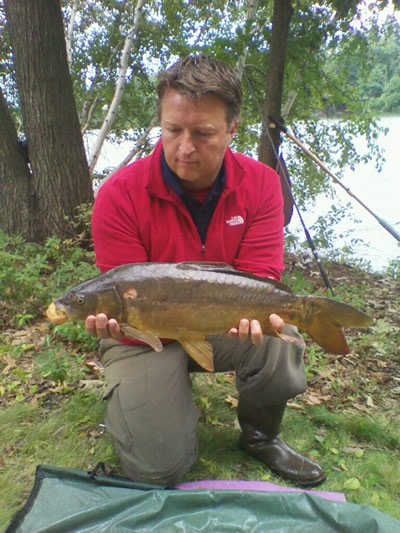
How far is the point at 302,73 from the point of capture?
5.29 meters

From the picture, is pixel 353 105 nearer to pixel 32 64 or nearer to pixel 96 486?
pixel 32 64

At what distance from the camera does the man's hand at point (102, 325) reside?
1.76 metres

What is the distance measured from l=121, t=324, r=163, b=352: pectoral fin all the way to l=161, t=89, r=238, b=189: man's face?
0.67 m

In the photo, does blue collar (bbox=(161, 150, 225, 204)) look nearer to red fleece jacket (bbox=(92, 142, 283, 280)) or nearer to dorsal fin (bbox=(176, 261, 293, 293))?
red fleece jacket (bbox=(92, 142, 283, 280))

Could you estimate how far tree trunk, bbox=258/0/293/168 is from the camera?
4457 mm

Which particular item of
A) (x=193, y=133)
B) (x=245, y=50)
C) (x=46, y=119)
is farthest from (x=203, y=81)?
(x=245, y=50)

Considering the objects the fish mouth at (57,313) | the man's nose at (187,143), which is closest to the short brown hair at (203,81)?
the man's nose at (187,143)

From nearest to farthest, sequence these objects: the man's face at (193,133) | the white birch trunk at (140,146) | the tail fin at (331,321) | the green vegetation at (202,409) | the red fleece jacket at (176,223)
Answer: the tail fin at (331,321) → the man's face at (193,133) → the red fleece jacket at (176,223) → the green vegetation at (202,409) → the white birch trunk at (140,146)

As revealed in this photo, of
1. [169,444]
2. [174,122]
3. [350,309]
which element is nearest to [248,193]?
[174,122]

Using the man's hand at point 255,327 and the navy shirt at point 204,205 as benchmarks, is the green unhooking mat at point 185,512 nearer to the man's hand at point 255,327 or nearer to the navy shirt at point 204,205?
the man's hand at point 255,327

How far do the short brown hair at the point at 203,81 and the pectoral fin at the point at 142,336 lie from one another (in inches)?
36.3

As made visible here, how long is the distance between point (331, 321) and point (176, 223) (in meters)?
0.76

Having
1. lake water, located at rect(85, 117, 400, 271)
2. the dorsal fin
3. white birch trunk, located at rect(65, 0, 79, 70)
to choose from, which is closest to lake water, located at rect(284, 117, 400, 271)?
lake water, located at rect(85, 117, 400, 271)

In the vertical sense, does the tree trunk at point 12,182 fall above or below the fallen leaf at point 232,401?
above
